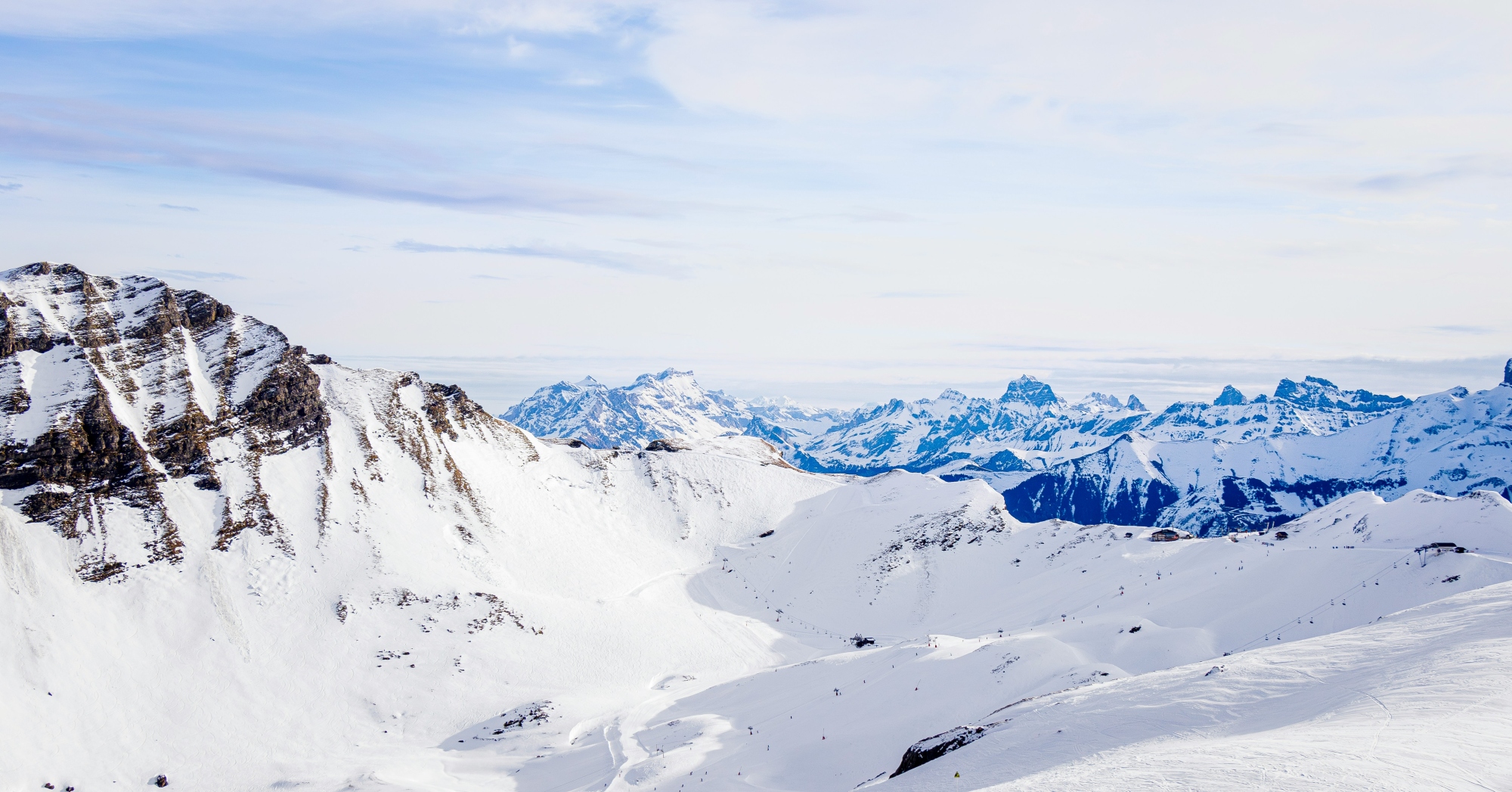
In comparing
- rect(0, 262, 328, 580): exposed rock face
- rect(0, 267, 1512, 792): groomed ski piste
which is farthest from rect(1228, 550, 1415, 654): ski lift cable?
rect(0, 262, 328, 580): exposed rock face

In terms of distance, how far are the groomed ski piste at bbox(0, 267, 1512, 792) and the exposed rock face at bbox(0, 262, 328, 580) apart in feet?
1.98

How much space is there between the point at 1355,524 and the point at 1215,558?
32456 millimetres

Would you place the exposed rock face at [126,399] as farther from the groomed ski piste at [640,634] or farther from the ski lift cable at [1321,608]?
the ski lift cable at [1321,608]

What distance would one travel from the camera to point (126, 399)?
Answer: 88.7 meters

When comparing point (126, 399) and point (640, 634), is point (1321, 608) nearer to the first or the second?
point (640, 634)

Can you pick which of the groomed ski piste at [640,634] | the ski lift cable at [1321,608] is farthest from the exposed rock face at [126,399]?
the ski lift cable at [1321,608]

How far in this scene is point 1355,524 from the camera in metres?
103

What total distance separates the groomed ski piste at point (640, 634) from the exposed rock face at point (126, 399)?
0.60m

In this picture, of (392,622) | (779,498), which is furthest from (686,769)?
(779,498)

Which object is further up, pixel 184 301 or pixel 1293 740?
pixel 184 301

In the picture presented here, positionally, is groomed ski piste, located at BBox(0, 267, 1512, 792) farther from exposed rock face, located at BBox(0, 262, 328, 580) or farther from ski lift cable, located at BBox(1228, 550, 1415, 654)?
exposed rock face, located at BBox(0, 262, 328, 580)

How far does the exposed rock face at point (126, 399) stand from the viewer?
77812mm

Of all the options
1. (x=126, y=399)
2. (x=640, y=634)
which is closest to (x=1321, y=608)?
(x=640, y=634)

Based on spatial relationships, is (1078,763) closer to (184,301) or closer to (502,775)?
(502,775)
